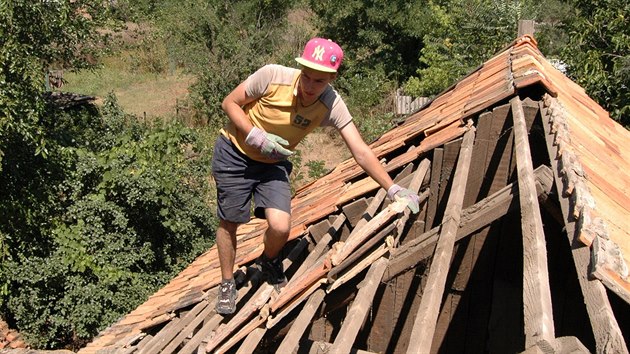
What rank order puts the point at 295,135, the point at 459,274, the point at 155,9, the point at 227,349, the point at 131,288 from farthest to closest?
the point at 155,9 < the point at 131,288 < the point at 459,274 < the point at 295,135 < the point at 227,349

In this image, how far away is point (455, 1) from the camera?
643 inches

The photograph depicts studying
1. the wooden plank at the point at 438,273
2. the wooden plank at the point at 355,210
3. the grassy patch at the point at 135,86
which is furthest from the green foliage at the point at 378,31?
the wooden plank at the point at 438,273

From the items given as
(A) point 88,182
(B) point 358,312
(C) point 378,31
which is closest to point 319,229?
(B) point 358,312

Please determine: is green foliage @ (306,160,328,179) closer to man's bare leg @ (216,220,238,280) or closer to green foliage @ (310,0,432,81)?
green foliage @ (310,0,432,81)

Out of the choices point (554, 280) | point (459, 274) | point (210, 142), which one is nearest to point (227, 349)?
point (459, 274)

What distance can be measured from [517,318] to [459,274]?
57cm

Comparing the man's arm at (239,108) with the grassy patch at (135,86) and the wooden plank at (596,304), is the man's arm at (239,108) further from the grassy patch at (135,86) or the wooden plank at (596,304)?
the grassy patch at (135,86)

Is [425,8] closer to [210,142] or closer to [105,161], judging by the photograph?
[210,142]

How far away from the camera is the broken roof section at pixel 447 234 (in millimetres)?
2361

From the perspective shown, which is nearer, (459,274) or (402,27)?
(459,274)

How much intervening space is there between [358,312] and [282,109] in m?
1.35

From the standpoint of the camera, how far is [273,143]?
338 cm

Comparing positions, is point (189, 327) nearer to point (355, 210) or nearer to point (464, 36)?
point (355, 210)

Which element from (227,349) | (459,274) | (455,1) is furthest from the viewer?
(455,1)
